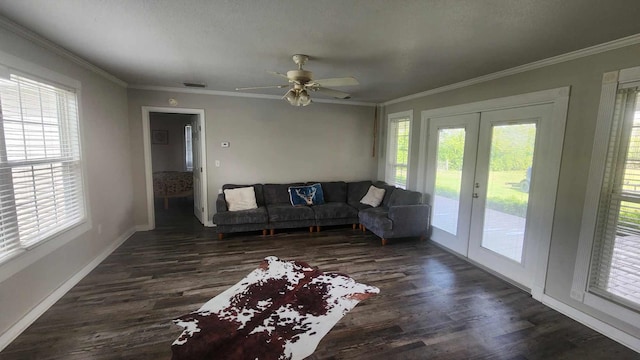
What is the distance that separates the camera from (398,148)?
5324 mm

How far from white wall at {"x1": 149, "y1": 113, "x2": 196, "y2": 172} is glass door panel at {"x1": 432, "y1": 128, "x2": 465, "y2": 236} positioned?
623 centimetres

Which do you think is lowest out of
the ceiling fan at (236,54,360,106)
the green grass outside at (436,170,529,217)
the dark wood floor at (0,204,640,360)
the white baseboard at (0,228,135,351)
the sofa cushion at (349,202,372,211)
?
the dark wood floor at (0,204,640,360)

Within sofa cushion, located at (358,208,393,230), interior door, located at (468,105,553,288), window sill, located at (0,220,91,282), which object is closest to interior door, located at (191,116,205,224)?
window sill, located at (0,220,91,282)

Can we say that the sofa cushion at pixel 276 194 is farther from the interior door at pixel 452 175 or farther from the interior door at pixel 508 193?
the interior door at pixel 508 193

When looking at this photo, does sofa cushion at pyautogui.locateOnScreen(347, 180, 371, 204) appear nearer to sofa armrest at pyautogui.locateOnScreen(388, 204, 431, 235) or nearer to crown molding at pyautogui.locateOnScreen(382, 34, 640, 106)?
sofa armrest at pyautogui.locateOnScreen(388, 204, 431, 235)

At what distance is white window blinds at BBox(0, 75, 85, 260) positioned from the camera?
2064mm

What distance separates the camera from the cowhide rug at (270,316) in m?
1.99

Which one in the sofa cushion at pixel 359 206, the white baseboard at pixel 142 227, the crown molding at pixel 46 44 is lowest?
the white baseboard at pixel 142 227

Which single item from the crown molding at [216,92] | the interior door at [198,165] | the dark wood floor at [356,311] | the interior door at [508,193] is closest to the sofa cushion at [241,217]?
the dark wood floor at [356,311]

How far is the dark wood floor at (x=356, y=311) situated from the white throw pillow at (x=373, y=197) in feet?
3.98

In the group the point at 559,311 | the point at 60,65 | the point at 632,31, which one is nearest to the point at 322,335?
the point at 559,311

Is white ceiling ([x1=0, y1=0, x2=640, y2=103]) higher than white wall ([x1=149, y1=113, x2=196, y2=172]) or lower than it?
higher

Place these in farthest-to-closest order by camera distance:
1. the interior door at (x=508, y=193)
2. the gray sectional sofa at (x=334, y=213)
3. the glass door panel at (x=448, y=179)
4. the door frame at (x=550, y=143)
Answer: the gray sectional sofa at (x=334, y=213)
the glass door panel at (x=448, y=179)
the interior door at (x=508, y=193)
the door frame at (x=550, y=143)

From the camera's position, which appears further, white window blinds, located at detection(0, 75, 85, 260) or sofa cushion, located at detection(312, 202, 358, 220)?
sofa cushion, located at detection(312, 202, 358, 220)
